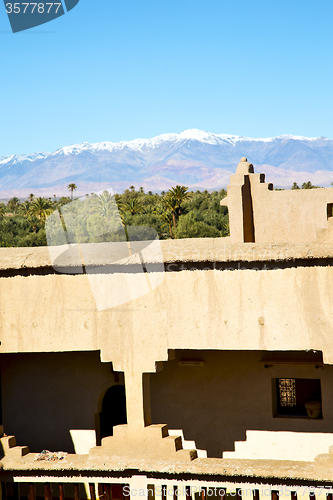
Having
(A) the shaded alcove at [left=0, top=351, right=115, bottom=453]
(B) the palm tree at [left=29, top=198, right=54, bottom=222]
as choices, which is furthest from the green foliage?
(A) the shaded alcove at [left=0, top=351, right=115, bottom=453]

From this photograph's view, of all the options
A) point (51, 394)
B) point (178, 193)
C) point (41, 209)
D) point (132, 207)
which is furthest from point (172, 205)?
point (51, 394)

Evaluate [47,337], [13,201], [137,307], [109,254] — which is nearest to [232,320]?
[137,307]

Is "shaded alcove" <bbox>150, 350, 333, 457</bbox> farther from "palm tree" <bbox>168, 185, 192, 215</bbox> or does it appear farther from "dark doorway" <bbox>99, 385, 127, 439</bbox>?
"palm tree" <bbox>168, 185, 192, 215</bbox>

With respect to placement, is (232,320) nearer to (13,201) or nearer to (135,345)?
(135,345)

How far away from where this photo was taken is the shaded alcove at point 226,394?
24.2 ft

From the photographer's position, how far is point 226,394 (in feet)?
25.5

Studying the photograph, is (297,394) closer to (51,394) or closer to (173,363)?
(173,363)

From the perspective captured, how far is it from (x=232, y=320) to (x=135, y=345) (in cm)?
122

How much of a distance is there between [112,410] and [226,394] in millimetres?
2213

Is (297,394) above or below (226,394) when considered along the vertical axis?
below

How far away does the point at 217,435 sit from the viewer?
25.4 feet

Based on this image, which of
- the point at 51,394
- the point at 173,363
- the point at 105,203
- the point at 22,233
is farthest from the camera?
the point at 22,233

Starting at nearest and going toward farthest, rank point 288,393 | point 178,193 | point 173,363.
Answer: point 173,363 → point 288,393 → point 178,193

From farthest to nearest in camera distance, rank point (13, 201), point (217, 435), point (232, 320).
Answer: point (13, 201)
point (217, 435)
point (232, 320)
